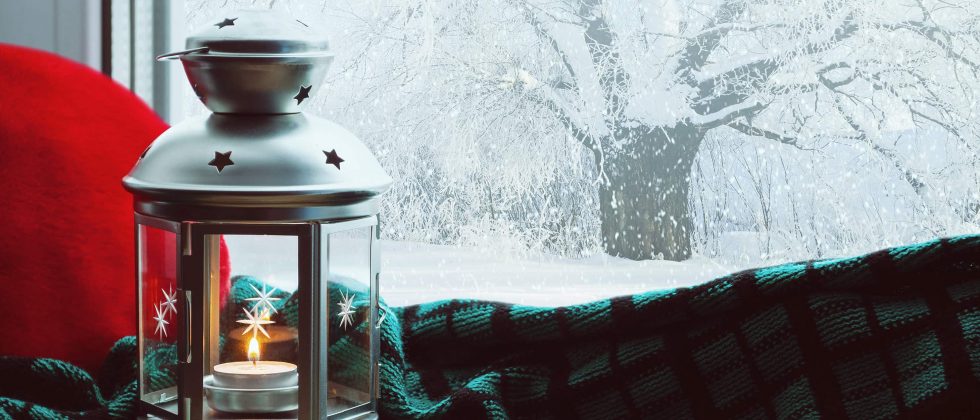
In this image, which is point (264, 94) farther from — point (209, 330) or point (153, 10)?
point (153, 10)

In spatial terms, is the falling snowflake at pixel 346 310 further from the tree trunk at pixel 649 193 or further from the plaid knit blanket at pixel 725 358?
the tree trunk at pixel 649 193

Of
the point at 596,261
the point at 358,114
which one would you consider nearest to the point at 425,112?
the point at 358,114

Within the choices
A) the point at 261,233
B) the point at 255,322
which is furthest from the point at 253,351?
the point at 261,233

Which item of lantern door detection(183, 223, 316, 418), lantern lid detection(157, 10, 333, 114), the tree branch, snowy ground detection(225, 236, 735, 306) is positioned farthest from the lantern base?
the tree branch

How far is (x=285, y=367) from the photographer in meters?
0.85

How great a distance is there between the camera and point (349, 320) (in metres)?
0.86

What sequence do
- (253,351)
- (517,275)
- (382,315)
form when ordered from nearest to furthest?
(253,351) < (382,315) < (517,275)

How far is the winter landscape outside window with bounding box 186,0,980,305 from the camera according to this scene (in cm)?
121

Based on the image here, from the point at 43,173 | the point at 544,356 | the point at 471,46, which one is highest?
the point at 471,46

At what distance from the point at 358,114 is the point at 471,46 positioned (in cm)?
17

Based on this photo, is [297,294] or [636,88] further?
[636,88]

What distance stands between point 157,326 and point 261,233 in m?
0.18

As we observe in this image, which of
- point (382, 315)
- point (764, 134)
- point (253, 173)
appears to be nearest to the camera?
point (253, 173)

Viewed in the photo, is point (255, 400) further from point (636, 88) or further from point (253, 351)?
point (636, 88)
